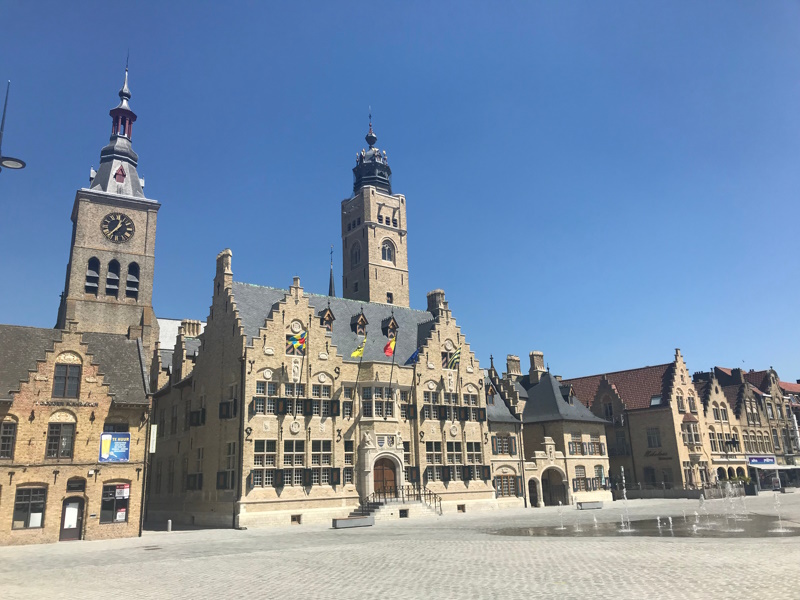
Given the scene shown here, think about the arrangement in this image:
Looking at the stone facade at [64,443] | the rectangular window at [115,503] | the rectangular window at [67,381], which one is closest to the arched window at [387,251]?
the stone facade at [64,443]

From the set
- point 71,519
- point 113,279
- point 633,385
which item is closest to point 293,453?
point 71,519

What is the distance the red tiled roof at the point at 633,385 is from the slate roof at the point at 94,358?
165ft

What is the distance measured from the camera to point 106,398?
3338cm

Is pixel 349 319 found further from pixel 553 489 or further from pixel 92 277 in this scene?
pixel 92 277

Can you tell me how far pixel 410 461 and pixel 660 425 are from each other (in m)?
30.9

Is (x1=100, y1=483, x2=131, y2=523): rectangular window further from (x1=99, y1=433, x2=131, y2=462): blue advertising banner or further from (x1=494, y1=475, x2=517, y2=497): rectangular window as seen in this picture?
(x1=494, y1=475, x2=517, y2=497): rectangular window

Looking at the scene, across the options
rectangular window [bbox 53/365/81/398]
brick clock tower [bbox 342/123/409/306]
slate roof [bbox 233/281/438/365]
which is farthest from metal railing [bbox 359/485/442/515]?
brick clock tower [bbox 342/123/409/306]

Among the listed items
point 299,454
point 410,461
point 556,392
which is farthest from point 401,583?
point 556,392

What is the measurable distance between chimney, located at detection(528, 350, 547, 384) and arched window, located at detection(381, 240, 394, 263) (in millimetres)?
30051

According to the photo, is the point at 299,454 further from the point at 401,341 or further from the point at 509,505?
the point at 509,505

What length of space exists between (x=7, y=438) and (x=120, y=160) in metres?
53.1

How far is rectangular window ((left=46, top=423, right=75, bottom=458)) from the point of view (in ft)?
104

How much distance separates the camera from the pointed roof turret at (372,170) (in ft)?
295

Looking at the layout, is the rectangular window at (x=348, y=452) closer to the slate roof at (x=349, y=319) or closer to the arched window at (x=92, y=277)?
the slate roof at (x=349, y=319)
